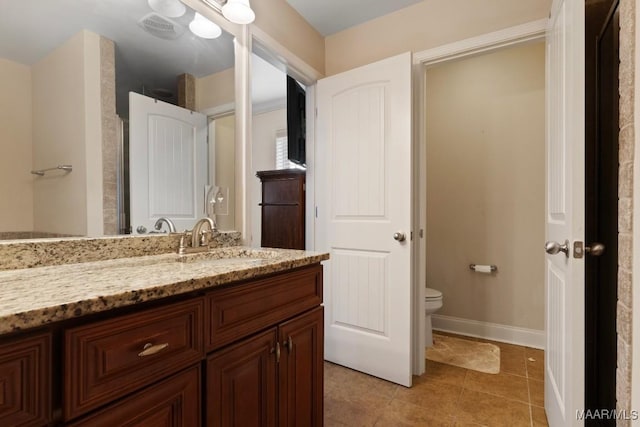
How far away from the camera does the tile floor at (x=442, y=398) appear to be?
1.59 m

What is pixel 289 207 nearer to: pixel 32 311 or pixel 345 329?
pixel 345 329

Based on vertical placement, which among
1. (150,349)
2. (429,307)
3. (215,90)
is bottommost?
(429,307)

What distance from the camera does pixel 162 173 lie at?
1.40 metres

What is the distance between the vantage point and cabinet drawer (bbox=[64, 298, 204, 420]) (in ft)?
1.95

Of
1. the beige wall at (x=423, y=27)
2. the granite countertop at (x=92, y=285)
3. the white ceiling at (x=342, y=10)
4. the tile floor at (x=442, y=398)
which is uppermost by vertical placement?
the white ceiling at (x=342, y=10)

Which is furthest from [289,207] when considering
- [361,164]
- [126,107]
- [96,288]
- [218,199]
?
[96,288]

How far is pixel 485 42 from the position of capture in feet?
6.03

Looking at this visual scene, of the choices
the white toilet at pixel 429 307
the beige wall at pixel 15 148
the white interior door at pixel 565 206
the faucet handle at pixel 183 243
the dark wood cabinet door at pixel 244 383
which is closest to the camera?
the dark wood cabinet door at pixel 244 383

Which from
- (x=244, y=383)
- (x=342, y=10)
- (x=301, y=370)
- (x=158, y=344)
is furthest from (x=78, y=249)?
(x=342, y=10)

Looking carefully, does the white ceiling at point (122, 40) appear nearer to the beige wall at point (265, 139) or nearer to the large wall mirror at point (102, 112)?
the large wall mirror at point (102, 112)

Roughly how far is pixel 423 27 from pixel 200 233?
6.23ft

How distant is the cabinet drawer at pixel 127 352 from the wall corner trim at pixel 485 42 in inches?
78.1

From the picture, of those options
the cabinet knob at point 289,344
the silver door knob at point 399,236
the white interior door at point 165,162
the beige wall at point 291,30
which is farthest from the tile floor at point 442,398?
the beige wall at point 291,30

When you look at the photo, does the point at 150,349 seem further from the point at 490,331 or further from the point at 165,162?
the point at 490,331
